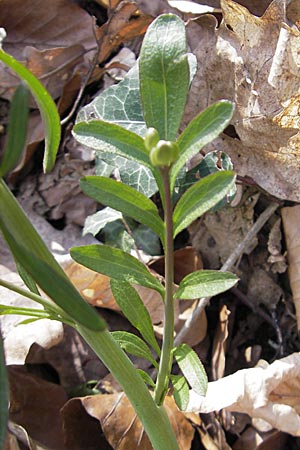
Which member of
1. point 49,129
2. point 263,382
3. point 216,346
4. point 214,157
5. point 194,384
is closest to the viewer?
point 49,129

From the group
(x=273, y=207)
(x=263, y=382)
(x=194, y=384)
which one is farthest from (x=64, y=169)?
(x=194, y=384)

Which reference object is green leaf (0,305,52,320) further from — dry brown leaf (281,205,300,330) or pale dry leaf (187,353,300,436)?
dry brown leaf (281,205,300,330)

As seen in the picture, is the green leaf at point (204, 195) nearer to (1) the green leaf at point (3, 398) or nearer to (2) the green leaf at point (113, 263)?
(2) the green leaf at point (113, 263)

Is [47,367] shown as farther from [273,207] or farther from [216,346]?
[273,207]

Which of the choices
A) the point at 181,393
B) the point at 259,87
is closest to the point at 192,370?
the point at 181,393

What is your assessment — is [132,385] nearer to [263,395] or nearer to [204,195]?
[204,195]

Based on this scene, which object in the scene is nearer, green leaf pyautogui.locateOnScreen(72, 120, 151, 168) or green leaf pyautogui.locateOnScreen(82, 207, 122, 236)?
green leaf pyautogui.locateOnScreen(72, 120, 151, 168)

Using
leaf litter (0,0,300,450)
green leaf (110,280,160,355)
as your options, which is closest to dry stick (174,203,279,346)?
leaf litter (0,0,300,450)
